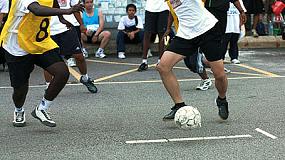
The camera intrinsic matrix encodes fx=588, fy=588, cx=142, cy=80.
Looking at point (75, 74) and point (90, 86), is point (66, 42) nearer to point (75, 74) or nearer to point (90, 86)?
point (90, 86)

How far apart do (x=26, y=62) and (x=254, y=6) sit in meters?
9.72

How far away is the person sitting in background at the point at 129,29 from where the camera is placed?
1323 centimetres

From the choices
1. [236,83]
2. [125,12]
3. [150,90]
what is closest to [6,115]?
[150,90]

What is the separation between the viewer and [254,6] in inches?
591

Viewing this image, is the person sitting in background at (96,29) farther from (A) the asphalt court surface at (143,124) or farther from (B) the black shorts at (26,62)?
(B) the black shorts at (26,62)

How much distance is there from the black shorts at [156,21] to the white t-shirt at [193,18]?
477 centimetres

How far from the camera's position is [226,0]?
701cm

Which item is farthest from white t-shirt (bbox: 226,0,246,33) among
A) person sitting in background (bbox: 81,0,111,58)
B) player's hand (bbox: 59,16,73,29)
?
player's hand (bbox: 59,16,73,29)

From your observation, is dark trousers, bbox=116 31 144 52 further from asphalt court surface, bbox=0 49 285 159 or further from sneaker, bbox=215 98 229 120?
sneaker, bbox=215 98 229 120

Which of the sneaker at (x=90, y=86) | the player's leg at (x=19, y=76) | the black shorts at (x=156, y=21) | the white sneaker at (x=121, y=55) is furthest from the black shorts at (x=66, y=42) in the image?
the white sneaker at (x=121, y=55)

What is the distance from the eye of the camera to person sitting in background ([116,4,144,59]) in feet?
43.4

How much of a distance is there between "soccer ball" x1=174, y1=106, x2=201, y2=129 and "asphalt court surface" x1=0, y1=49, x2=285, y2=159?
13 cm

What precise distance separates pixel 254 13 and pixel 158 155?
10.3 meters

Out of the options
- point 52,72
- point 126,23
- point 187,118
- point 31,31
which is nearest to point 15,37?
point 31,31
